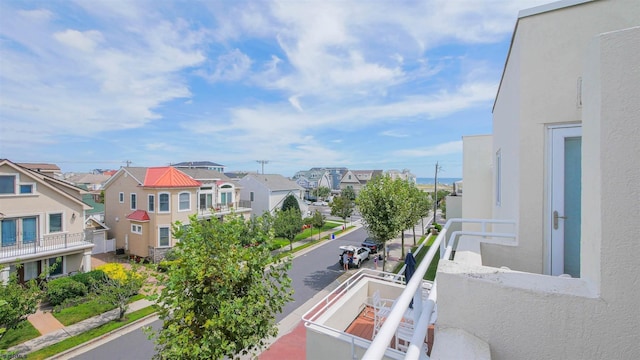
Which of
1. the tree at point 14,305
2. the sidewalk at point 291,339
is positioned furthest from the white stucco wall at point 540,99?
the tree at point 14,305

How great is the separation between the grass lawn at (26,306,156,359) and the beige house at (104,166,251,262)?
6.81 meters

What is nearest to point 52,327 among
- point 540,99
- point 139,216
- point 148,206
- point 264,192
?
point 139,216

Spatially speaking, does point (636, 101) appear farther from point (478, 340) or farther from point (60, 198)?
point (60, 198)

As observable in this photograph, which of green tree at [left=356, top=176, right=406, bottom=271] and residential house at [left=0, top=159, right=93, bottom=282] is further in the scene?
green tree at [left=356, top=176, right=406, bottom=271]

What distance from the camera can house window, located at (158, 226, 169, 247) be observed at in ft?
63.5

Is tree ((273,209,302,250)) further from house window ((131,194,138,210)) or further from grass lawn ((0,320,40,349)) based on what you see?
grass lawn ((0,320,40,349))

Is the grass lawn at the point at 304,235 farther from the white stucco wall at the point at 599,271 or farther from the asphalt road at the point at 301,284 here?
the white stucco wall at the point at 599,271

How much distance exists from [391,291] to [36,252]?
1744 cm

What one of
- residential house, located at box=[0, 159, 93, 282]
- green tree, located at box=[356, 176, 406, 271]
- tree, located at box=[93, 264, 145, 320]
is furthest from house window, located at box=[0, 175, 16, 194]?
green tree, located at box=[356, 176, 406, 271]

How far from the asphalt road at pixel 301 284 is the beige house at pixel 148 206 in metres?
6.49

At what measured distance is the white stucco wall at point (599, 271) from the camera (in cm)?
146

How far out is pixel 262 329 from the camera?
5.42m

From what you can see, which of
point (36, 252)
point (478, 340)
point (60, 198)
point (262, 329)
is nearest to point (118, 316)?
point (36, 252)

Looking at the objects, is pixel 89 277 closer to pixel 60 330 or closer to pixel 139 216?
pixel 60 330
